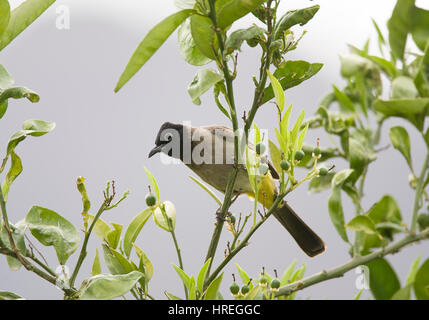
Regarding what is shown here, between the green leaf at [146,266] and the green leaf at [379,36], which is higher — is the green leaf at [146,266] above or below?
below

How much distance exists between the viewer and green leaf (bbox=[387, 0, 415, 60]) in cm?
167

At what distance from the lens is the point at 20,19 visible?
3.78 feet

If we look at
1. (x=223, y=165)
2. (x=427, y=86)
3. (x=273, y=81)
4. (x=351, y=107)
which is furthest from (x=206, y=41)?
(x=223, y=165)

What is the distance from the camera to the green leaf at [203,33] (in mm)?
1027

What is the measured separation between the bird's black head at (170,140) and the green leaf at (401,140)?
1374 mm

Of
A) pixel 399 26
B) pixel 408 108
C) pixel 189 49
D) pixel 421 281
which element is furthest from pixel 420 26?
pixel 189 49

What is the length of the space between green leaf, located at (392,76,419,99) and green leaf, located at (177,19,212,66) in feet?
2.47

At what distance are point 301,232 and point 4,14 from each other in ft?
6.83

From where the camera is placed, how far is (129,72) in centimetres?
98

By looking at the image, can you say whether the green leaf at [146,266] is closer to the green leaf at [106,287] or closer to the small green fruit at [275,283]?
the green leaf at [106,287]

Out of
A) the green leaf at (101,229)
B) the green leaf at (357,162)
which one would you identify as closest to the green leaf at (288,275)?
the green leaf at (357,162)

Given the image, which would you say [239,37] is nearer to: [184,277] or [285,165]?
[285,165]
